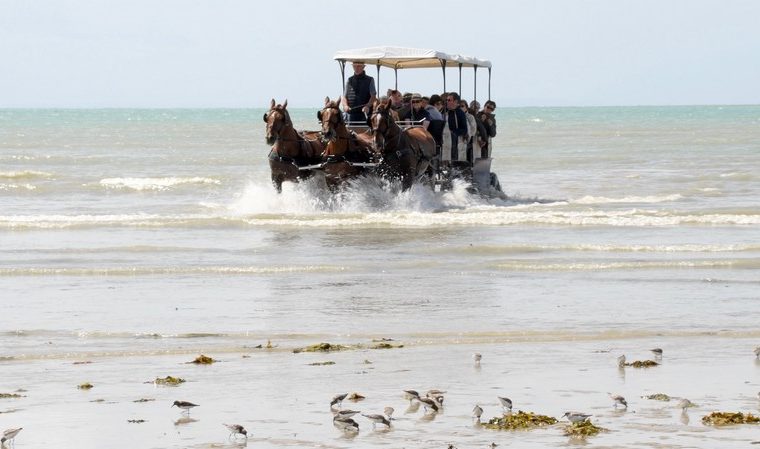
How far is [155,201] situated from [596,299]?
62.1 ft

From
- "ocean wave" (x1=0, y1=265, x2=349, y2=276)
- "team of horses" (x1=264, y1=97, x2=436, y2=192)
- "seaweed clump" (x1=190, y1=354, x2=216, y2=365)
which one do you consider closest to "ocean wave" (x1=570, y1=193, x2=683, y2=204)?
"team of horses" (x1=264, y1=97, x2=436, y2=192)

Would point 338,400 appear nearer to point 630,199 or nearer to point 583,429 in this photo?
point 583,429

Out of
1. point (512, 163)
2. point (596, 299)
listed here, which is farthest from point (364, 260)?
point (512, 163)

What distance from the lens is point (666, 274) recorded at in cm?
1555

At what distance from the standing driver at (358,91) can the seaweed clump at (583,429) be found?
1520 centimetres

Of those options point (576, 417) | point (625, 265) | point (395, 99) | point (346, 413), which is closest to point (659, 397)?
point (576, 417)

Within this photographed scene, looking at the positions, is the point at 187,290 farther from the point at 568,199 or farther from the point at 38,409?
the point at 568,199

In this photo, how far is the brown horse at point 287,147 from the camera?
2241 centimetres

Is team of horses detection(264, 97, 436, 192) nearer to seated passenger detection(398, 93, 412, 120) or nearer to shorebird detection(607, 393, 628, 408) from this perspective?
seated passenger detection(398, 93, 412, 120)

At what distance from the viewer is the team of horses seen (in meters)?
22.3

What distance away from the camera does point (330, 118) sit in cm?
2192

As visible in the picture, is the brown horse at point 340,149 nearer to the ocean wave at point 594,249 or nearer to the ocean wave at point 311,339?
the ocean wave at point 594,249

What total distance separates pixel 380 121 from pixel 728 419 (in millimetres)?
14426

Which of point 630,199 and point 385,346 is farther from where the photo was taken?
point 630,199
